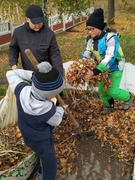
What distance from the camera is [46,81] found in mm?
2135

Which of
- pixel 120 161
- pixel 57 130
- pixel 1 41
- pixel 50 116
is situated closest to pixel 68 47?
pixel 1 41

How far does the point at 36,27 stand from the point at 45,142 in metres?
1.61

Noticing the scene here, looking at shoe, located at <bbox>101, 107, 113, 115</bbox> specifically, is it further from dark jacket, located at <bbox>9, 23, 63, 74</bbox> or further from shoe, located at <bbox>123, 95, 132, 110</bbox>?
dark jacket, located at <bbox>9, 23, 63, 74</bbox>

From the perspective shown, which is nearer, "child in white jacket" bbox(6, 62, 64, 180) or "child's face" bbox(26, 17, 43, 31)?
"child in white jacket" bbox(6, 62, 64, 180)

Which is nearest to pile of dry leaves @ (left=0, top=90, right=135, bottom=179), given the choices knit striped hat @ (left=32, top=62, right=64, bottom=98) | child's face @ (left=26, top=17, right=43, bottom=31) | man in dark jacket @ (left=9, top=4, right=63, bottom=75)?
man in dark jacket @ (left=9, top=4, right=63, bottom=75)

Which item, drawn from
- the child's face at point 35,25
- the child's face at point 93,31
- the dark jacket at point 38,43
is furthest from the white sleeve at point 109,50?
the child's face at point 35,25

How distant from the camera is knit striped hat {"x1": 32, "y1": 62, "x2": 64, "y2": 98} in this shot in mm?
2141

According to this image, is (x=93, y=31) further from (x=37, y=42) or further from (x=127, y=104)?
(x=127, y=104)

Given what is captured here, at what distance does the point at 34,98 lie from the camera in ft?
7.45

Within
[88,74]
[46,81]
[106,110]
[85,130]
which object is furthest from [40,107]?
[106,110]

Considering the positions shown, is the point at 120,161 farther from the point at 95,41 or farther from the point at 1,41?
the point at 1,41

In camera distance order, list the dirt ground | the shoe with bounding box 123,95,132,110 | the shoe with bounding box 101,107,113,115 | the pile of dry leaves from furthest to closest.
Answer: the shoe with bounding box 101,107,113,115, the shoe with bounding box 123,95,132,110, the pile of dry leaves, the dirt ground

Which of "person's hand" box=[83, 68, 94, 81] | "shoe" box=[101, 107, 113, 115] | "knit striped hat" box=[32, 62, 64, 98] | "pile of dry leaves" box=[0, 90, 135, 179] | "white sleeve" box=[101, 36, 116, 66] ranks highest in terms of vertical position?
"knit striped hat" box=[32, 62, 64, 98]

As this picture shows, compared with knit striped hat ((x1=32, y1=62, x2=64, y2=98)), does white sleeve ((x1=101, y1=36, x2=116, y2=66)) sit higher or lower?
lower
